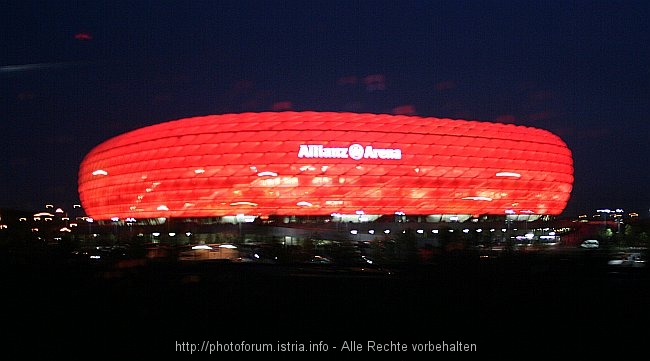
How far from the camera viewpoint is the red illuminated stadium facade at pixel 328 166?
6328 centimetres

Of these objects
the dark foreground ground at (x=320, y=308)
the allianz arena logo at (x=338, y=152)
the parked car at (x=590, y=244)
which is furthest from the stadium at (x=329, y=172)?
the dark foreground ground at (x=320, y=308)

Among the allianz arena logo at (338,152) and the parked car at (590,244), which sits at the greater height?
the allianz arena logo at (338,152)

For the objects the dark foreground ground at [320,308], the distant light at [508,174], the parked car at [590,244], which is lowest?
the dark foreground ground at [320,308]

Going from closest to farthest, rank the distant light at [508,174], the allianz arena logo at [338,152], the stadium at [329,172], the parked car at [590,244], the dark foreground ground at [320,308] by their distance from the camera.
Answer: the dark foreground ground at [320,308] → the parked car at [590,244] → the allianz arena logo at [338,152] → the stadium at [329,172] → the distant light at [508,174]

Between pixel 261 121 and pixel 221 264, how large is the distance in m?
55.5

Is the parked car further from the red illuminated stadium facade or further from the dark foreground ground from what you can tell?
the red illuminated stadium facade

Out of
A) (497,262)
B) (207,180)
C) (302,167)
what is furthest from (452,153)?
(497,262)

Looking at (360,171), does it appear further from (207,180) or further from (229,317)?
(229,317)

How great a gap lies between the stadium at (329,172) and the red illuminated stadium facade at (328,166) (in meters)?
0.10

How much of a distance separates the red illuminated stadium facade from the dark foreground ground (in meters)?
53.5

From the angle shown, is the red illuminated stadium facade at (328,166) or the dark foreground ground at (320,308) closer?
the dark foreground ground at (320,308)

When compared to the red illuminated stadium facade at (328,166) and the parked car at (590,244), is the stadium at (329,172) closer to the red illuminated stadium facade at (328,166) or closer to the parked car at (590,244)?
the red illuminated stadium facade at (328,166)

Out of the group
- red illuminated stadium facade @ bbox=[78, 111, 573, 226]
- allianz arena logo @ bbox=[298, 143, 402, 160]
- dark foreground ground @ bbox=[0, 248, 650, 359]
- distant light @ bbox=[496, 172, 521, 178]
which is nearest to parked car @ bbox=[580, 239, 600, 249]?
dark foreground ground @ bbox=[0, 248, 650, 359]

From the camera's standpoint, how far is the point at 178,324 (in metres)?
6.74
